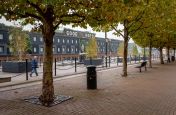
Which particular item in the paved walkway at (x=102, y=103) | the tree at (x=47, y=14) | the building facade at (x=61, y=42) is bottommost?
the paved walkway at (x=102, y=103)

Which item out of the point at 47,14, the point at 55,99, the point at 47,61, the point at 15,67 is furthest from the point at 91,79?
the point at 15,67

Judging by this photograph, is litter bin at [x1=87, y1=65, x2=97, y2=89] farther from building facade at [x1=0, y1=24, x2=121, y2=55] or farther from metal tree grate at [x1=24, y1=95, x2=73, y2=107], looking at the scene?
building facade at [x1=0, y1=24, x2=121, y2=55]

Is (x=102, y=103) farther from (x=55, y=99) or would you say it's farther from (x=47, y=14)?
(x=47, y=14)

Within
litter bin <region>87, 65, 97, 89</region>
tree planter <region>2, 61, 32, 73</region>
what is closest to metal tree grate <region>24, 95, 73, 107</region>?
litter bin <region>87, 65, 97, 89</region>

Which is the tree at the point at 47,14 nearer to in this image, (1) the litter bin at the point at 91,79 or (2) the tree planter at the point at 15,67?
(1) the litter bin at the point at 91,79

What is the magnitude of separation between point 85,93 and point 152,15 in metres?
10.5

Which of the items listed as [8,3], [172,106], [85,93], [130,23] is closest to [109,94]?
[85,93]

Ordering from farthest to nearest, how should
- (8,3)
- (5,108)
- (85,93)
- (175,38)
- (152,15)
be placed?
(175,38), (152,15), (85,93), (8,3), (5,108)

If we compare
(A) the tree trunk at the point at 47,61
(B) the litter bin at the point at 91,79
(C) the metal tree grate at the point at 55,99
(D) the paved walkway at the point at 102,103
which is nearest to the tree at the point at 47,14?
(A) the tree trunk at the point at 47,61

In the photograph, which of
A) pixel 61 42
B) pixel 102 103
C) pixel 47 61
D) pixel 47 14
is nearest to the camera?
pixel 102 103

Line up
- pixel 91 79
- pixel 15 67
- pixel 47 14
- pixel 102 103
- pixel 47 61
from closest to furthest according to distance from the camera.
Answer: pixel 102 103
pixel 47 14
pixel 47 61
pixel 91 79
pixel 15 67

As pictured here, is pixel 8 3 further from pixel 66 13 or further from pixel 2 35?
pixel 2 35

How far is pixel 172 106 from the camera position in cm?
971

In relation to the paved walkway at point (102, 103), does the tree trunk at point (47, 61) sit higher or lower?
higher
